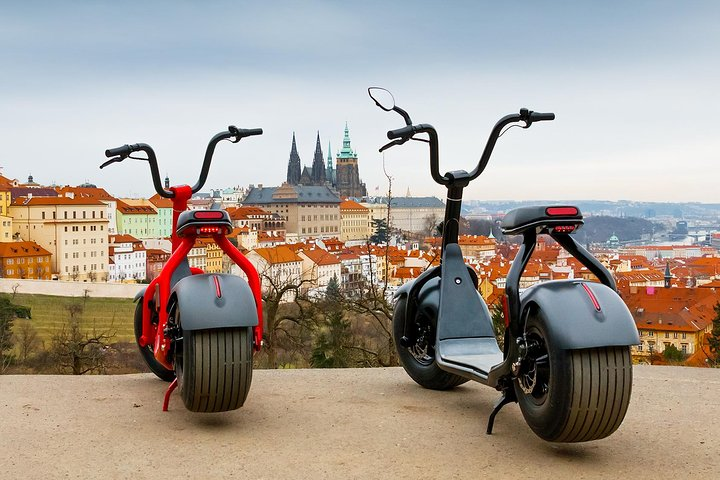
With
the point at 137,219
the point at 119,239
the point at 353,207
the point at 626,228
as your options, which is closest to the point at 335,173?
the point at 353,207

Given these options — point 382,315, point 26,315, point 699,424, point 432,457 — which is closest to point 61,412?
point 432,457

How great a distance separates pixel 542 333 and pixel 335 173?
161162 mm

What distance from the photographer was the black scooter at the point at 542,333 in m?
3.59

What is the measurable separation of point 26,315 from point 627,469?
31001mm

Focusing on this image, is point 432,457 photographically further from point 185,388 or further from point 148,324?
point 148,324

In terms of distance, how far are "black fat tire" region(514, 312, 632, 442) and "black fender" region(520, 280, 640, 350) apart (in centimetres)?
6

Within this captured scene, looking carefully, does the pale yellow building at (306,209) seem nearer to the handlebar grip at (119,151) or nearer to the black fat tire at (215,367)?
the handlebar grip at (119,151)

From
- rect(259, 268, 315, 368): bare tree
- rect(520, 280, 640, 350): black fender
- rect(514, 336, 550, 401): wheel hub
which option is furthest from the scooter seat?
rect(259, 268, 315, 368): bare tree

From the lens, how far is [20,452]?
394 cm

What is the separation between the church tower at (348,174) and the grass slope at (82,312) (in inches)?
4780

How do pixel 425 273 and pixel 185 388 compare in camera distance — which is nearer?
pixel 185 388

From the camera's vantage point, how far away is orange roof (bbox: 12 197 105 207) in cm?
7781

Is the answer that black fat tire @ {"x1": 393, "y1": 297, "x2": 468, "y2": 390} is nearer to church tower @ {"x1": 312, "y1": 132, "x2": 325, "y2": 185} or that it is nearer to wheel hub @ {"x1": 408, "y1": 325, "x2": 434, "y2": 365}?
wheel hub @ {"x1": 408, "y1": 325, "x2": 434, "y2": 365}

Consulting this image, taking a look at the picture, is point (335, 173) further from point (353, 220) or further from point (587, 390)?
point (587, 390)
